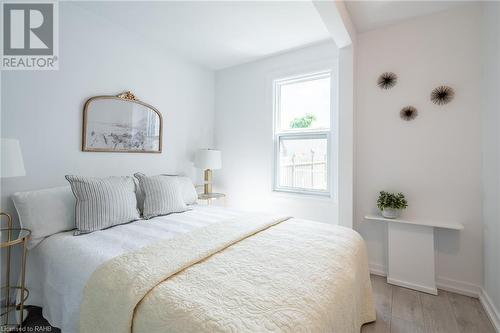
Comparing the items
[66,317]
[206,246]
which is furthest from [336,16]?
[66,317]

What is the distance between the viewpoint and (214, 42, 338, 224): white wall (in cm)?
298

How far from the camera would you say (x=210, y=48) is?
3.03 m

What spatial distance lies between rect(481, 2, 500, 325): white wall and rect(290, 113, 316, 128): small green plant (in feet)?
5.29

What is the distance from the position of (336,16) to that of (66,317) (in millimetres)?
2848

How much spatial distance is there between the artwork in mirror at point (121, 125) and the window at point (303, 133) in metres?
1.64

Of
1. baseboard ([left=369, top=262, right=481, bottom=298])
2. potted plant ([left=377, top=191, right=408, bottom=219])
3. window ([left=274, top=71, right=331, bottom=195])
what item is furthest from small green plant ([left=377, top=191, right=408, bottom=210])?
baseboard ([left=369, top=262, right=481, bottom=298])

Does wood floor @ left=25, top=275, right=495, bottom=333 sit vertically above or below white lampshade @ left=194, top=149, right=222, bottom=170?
below

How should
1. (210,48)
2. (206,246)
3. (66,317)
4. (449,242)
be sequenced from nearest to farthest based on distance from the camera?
(66,317) → (206,246) → (449,242) → (210,48)

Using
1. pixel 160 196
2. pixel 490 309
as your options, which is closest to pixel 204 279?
pixel 160 196

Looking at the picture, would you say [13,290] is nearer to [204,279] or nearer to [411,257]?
[204,279]

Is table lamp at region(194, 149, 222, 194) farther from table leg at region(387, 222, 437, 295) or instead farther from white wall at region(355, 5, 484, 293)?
table leg at region(387, 222, 437, 295)

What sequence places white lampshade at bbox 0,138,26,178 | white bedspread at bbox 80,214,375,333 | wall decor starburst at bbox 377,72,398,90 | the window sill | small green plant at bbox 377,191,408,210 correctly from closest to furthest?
white bedspread at bbox 80,214,375,333, white lampshade at bbox 0,138,26,178, small green plant at bbox 377,191,408,210, wall decor starburst at bbox 377,72,398,90, the window sill

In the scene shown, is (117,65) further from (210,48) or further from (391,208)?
(391,208)

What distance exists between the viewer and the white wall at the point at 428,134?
2135 millimetres
